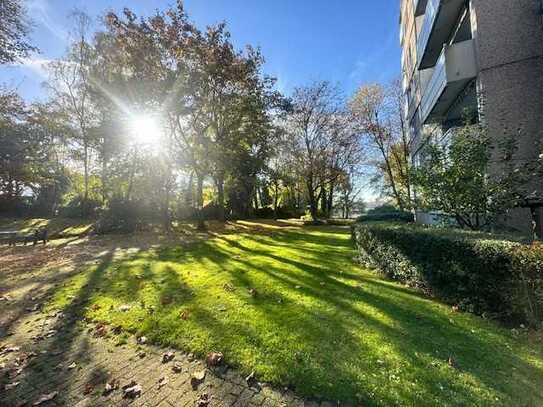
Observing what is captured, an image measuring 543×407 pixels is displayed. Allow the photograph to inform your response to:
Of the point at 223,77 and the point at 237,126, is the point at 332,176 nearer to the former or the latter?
the point at 237,126

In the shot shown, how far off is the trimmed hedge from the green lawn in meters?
0.29

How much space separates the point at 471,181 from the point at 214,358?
6579mm

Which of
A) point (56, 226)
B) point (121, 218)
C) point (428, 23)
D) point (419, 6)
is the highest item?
point (419, 6)

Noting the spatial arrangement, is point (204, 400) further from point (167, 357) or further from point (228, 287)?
point (228, 287)

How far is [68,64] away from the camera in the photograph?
22.1m

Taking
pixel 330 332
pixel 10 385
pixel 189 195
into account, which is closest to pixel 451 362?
pixel 330 332

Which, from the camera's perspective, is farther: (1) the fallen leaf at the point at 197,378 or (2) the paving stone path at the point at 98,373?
(1) the fallen leaf at the point at 197,378

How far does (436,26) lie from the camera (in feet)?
36.7

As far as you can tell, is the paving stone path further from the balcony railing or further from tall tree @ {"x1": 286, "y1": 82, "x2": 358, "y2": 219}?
tall tree @ {"x1": 286, "y1": 82, "x2": 358, "y2": 219}

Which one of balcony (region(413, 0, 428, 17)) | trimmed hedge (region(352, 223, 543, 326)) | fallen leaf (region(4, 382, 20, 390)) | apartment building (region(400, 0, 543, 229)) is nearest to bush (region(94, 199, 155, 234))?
fallen leaf (region(4, 382, 20, 390))

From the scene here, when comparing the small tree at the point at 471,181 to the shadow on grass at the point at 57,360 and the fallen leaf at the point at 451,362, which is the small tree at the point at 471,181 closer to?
the fallen leaf at the point at 451,362

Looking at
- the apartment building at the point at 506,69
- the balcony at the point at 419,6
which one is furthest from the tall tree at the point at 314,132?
the apartment building at the point at 506,69

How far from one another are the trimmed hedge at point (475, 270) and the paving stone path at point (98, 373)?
308 centimetres

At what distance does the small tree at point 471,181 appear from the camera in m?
6.26
